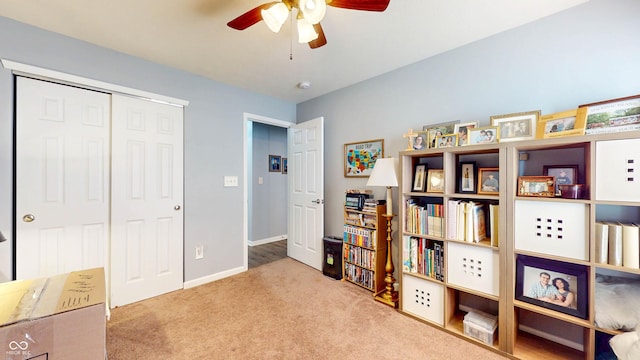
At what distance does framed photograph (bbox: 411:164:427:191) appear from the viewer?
212 centimetres

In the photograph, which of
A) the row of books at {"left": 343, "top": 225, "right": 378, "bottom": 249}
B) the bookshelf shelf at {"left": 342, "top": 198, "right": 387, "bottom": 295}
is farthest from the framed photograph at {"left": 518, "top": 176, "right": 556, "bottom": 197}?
the row of books at {"left": 343, "top": 225, "right": 378, "bottom": 249}

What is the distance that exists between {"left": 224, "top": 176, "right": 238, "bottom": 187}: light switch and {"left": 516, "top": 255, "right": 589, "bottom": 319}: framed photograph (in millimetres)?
2832

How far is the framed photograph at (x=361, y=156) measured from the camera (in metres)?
2.73

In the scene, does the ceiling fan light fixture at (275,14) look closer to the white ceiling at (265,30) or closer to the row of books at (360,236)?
the white ceiling at (265,30)

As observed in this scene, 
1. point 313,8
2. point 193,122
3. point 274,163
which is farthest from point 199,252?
point 313,8

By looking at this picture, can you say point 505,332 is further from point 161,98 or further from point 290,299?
point 161,98

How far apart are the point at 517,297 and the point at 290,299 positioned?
5.96ft

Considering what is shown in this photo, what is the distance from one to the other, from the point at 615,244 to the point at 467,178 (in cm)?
83

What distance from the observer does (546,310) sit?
150 cm

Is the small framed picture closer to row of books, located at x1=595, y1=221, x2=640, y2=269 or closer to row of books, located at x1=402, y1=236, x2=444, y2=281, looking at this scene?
row of books, located at x1=402, y1=236, x2=444, y2=281

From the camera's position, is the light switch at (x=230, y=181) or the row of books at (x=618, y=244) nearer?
the row of books at (x=618, y=244)

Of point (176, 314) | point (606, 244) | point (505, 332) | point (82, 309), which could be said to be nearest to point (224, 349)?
point (176, 314)

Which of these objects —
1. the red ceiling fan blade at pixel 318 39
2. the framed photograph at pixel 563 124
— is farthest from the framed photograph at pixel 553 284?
the red ceiling fan blade at pixel 318 39

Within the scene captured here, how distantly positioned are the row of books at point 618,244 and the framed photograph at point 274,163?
4.13 m
